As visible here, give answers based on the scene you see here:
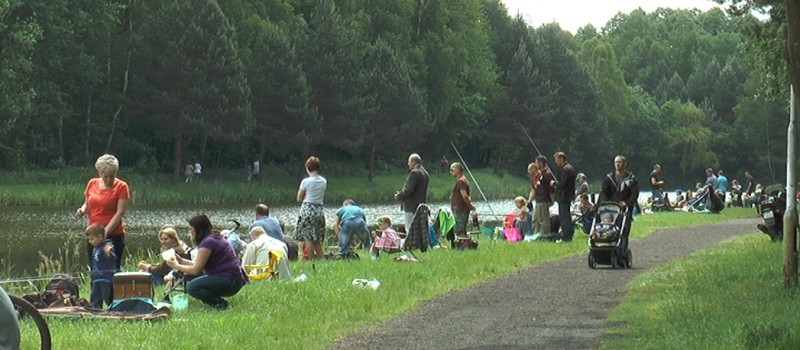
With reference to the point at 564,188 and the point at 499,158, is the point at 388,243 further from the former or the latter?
the point at 499,158

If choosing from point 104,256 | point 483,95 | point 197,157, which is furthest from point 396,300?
point 483,95

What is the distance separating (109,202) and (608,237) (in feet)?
23.9

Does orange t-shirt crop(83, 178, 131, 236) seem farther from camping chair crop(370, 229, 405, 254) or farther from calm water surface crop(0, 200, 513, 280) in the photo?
calm water surface crop(0, 200, 513, 280)

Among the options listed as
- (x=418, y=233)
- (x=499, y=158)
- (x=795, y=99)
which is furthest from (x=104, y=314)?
(x=499, y=158)

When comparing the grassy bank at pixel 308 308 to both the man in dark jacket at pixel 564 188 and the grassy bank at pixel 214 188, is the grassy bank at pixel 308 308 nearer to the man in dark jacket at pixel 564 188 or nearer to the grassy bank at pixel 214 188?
the man in dark jacket at pixel 564 188

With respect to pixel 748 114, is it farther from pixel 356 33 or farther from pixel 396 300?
pixel 396 300

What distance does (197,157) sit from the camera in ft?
231

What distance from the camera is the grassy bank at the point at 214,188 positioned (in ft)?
173

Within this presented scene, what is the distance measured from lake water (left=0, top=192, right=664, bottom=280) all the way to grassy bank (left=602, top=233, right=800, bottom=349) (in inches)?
409

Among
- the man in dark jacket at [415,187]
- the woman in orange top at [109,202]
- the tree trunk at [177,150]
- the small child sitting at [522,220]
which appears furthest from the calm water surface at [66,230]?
the tree trunk at [177,150]

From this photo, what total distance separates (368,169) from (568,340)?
6701 cm

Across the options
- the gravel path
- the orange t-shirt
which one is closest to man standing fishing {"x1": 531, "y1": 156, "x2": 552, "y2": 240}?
the gravel path

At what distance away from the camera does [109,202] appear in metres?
16.1

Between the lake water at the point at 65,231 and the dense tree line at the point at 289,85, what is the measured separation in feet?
30.2
